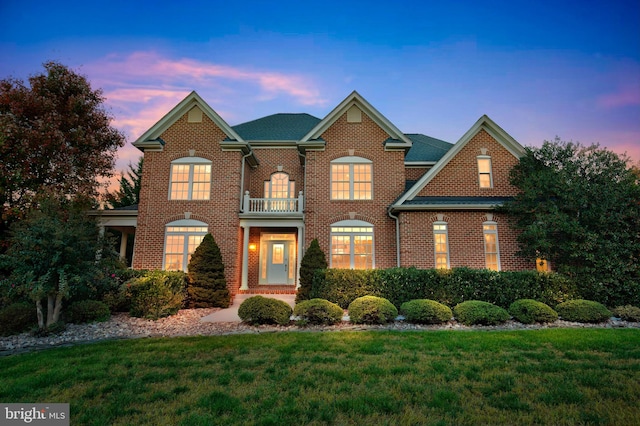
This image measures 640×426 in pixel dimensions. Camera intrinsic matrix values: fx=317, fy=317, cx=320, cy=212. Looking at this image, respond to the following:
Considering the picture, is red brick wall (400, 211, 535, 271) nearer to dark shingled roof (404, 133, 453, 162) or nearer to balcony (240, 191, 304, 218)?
dark shingled roof (404, 133, 453, 162)

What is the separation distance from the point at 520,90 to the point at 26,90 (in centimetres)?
2579

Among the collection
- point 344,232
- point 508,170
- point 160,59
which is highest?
point 160,59

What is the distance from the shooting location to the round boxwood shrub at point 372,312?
856cm

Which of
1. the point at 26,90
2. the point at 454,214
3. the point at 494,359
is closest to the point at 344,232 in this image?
the point at 454,214

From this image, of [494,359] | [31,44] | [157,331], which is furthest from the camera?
[31,44]

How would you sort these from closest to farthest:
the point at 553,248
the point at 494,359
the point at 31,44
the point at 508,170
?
the point at 494,359
the point at 553,248
the point at 508,170
the point at 31,44

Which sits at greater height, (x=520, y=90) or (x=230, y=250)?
(x=520, y=90)

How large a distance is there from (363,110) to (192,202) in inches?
379

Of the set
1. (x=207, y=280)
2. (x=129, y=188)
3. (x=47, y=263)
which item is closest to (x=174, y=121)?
(x=207, y=280)

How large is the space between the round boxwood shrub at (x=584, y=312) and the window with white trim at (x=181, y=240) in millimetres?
14282

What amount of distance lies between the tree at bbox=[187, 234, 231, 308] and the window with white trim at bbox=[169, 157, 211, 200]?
338 centimetres

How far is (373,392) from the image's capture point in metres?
4.00

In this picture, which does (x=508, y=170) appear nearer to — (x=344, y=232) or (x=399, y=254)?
(x=399, y=254)

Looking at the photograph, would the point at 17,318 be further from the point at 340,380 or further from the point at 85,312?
the point at 340,380
